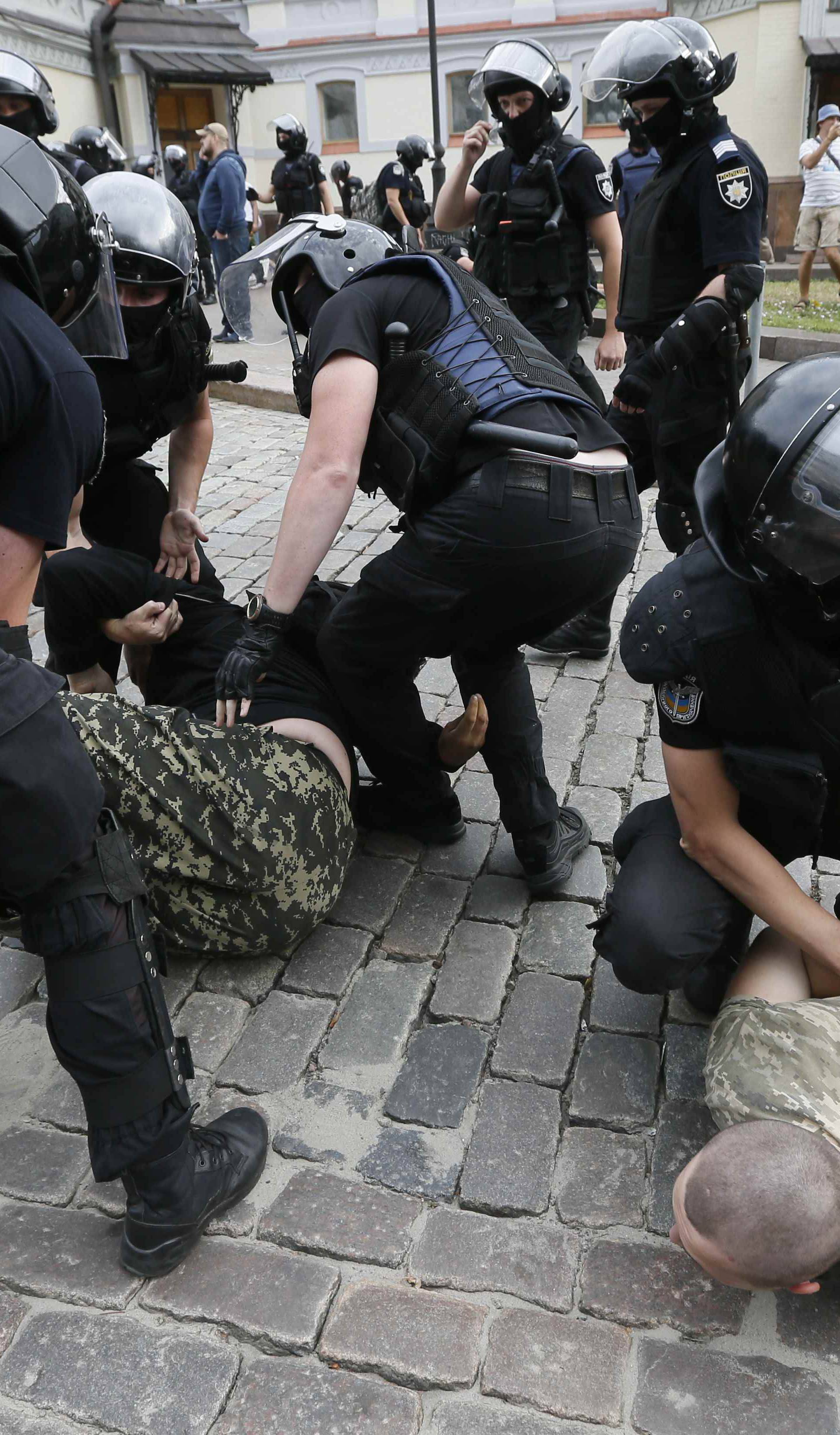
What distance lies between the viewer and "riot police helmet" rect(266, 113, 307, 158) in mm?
10219

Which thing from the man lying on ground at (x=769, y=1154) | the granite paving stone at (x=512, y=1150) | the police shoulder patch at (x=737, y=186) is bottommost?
the granite paving stone at (x=512, y=1150)

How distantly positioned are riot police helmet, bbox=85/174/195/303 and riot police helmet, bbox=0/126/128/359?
929 millimetres

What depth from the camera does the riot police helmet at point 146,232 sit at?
300 cm

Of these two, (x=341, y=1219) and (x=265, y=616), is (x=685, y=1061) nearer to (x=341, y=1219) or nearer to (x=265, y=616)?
(x=341, y=1219)

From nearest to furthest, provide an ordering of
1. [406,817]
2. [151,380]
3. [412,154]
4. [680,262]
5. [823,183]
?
1. [406,817]
2. [151,380]
3. [680,262]
4. [823,183]
5. [412,154]

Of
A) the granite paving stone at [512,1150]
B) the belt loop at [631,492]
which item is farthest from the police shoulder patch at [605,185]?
the granite paving stone at [512,1150]

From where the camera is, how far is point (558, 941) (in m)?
2.62

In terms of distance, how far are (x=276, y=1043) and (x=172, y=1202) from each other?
0.54 meters

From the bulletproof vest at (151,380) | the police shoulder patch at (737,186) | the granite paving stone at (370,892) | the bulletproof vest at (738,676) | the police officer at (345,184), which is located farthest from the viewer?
the police officer at (345,184)

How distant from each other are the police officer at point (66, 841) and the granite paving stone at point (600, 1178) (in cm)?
62

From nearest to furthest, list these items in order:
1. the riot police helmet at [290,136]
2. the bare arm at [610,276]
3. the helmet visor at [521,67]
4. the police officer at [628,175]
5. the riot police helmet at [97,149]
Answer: the helmet visor at [521,67]
the bare arm at [610,276]
the police officer at [628,175]
the riot police helmet at [97,149]
the riot police helmet at [290,136]

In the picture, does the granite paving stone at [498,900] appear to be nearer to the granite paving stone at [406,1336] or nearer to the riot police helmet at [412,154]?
the granite paving stone at [406,1336]

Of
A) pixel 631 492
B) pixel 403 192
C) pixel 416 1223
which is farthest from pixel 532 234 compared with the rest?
pixel 403 192

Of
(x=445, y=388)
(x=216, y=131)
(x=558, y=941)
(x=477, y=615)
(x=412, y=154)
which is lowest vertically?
(x=558, y=941)
